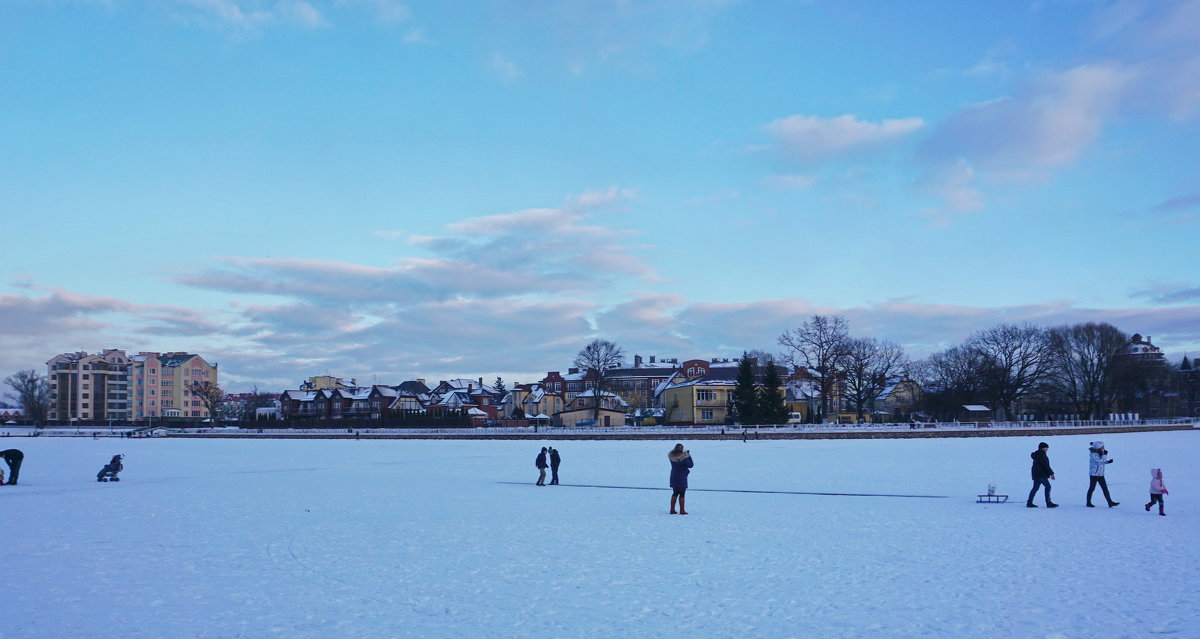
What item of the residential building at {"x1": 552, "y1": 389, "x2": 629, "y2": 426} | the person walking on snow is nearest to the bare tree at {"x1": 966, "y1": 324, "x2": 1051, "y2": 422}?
the residential building at {"x1": 552, "y1": 389, "x2": 629, "y2": 426}

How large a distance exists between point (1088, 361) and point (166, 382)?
147723mm

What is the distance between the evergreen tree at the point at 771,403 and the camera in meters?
→ 72.6

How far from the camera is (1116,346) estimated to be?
94062mm

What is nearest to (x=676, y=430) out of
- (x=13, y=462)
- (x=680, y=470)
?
(x=13, y=462)

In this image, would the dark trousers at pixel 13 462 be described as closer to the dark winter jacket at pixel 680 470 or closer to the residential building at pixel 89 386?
the dark winter jacket at pixel 680 470

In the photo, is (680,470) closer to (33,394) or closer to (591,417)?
(591,417)

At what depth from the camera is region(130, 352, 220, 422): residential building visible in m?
151

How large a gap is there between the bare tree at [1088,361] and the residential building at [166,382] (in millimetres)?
132791

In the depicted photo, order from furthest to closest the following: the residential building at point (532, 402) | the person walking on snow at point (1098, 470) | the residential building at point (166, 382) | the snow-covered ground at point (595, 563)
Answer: the residential building at point (166, 382) < the residential building at point (532, 402) < the person walking on snow at point (1098, 470) < the snow-covered ground at point (595, 563)

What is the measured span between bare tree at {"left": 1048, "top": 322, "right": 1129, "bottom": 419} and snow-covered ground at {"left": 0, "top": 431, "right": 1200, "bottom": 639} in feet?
260

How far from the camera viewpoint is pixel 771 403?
240ft

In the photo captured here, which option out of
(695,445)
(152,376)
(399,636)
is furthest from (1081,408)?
(152,376)

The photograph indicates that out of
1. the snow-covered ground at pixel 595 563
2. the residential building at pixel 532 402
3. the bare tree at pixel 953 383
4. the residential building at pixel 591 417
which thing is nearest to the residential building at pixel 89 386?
the residential building at pixel 532 402

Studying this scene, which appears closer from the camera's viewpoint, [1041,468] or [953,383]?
[1041,468]
